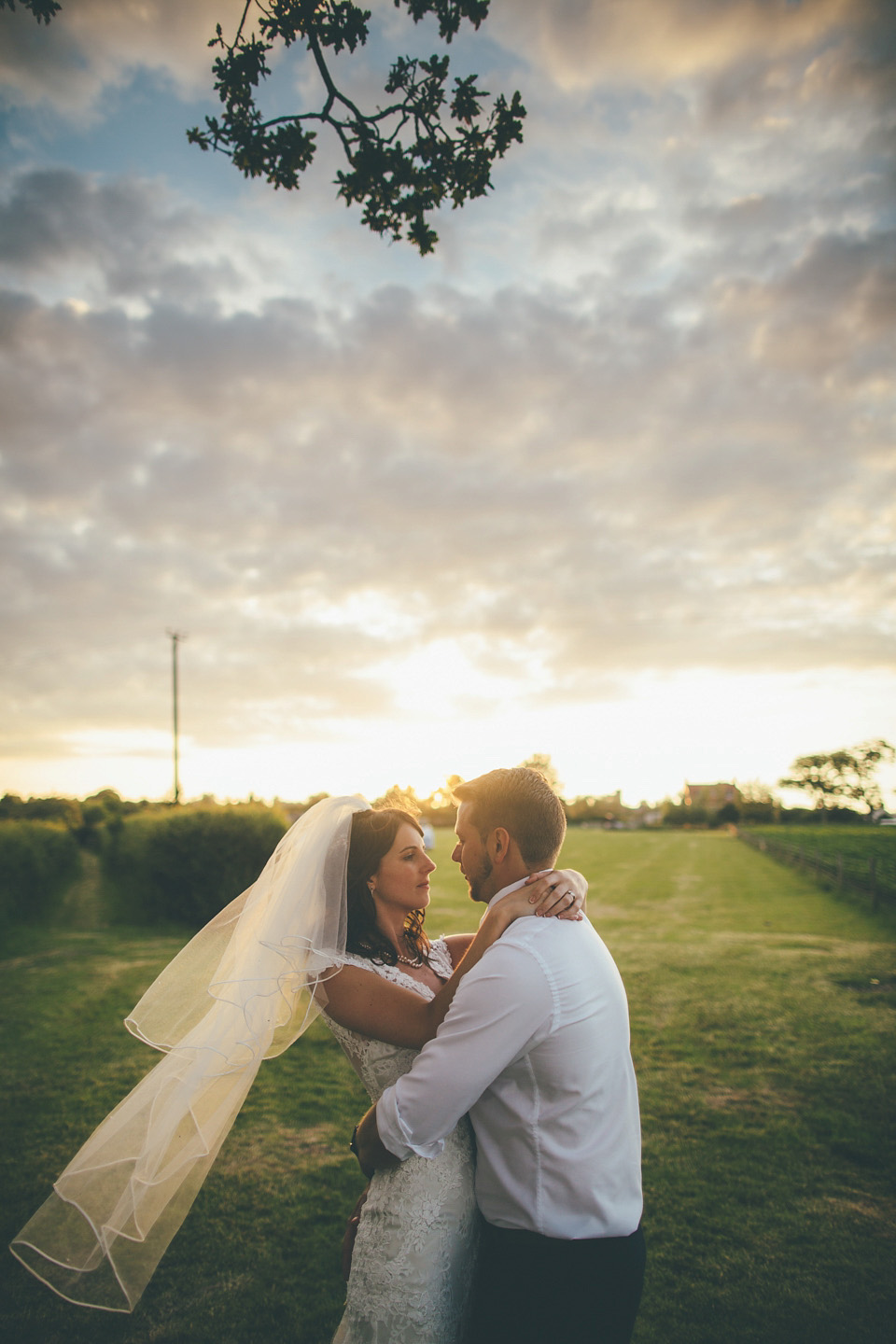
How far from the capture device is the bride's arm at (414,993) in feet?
7.04

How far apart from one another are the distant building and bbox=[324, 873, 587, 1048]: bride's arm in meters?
160

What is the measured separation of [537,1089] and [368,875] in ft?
3.53

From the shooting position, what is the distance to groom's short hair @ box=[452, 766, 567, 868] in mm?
2346

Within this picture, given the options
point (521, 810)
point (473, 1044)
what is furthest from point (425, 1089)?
point (521, 810)

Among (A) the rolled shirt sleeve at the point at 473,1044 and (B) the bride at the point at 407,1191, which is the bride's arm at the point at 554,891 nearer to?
(B) the bride at the point at 407,1191

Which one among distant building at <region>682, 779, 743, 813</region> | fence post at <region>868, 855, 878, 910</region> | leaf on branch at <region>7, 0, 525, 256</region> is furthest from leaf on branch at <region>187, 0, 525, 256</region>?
distant building at <region>682, 779, 743, 813</region>

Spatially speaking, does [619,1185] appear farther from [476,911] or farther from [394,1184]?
[476,911]

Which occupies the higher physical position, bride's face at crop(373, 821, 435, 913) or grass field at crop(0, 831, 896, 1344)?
bride's face at crop(373, 821, 435, 913)

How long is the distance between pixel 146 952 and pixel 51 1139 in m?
8.05

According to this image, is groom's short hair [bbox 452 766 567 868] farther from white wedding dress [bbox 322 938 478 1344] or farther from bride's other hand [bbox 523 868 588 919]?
white wedding dress [bbox 322 938 478 1344]

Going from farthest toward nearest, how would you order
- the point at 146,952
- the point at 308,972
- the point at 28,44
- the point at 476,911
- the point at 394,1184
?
the point at 476,911
the point at 146,952
the point at 28,44
the point at 308,972
the point at 394,1184

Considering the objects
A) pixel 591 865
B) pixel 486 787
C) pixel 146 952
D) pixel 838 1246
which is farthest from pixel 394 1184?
pixel 591 865

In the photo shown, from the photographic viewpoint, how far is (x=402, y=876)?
2.79m

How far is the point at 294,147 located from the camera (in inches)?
175
